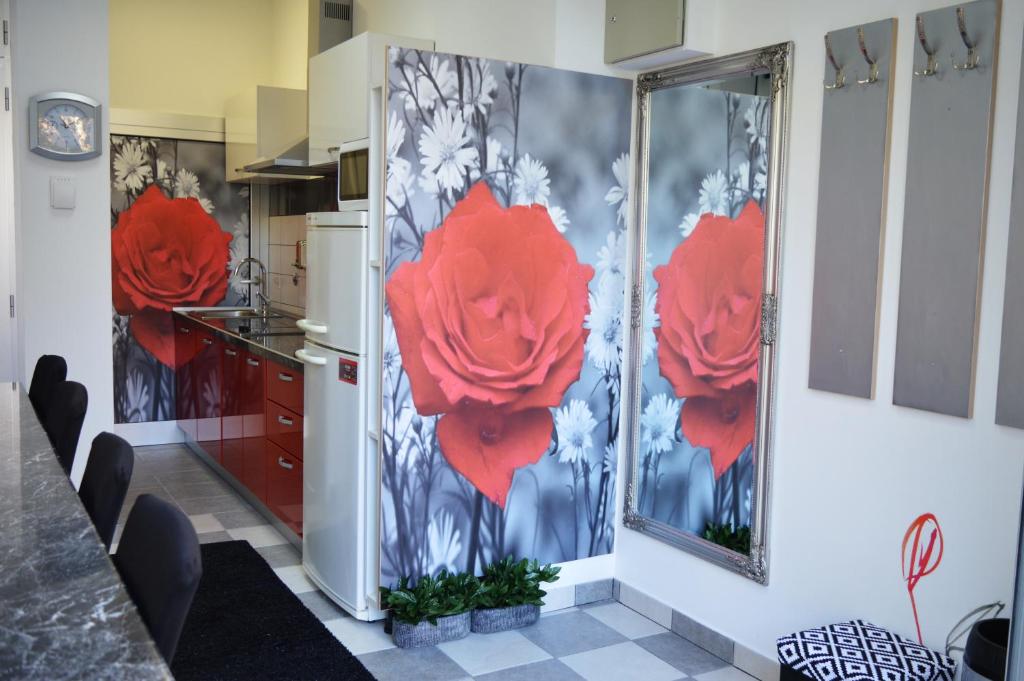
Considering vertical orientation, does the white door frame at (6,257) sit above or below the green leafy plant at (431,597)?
above

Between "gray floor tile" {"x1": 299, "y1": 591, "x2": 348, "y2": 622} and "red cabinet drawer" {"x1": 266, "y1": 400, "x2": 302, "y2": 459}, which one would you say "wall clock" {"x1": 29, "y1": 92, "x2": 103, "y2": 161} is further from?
"gray floor tile" {"x1": 299, "y1": 591, "x2": 348, "y2": 622}

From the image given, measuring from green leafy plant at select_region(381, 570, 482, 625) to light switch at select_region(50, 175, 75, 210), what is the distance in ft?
7.44

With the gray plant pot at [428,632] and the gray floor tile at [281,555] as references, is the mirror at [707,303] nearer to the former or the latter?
the gray plant pot at [428,632]

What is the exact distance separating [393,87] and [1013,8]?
1.90 m

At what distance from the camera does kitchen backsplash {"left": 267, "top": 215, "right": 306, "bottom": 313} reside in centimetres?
613

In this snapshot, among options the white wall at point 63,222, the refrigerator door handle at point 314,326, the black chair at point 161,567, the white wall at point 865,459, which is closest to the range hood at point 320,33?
the white wall at point 63,222

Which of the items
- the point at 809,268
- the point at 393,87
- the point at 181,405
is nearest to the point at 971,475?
the point at 809,268

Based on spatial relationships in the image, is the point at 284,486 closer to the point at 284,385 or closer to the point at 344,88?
the point at 284,385

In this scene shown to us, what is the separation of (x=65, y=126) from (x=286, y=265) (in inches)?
83.8

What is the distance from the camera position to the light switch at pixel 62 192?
14.3ft

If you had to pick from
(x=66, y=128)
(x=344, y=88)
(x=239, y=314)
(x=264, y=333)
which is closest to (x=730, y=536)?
(x=344, y=88)

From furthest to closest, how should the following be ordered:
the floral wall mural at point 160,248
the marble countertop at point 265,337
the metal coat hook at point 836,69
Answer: the floral wall mural at point 160,248 < the marble countertop at point 265,337 < the metal coat hook at point 836,69

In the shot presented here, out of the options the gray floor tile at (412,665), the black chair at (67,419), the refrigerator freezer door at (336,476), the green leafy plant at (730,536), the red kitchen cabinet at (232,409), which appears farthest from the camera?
the red kitchen cabinet at (232,409)

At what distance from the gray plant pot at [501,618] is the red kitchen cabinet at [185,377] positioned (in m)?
3.20
